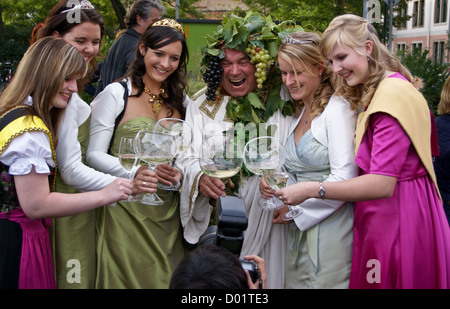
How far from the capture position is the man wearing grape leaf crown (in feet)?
9.49

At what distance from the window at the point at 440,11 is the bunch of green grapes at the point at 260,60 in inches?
1227

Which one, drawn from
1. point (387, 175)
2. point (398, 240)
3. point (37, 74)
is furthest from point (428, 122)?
point (37, 74)

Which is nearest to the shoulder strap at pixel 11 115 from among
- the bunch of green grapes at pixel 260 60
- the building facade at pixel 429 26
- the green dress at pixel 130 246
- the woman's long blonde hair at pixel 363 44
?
the green dress at pixel 130 246

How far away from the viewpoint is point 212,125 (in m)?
2.97

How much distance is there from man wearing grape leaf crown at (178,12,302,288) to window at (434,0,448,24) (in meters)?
31.1

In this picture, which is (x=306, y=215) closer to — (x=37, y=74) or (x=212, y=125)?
(x=212, y=125)

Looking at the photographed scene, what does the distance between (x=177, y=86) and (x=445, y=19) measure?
104ft

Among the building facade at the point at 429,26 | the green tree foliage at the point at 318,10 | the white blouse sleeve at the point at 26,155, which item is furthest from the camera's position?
the building facade at the point at 429,26

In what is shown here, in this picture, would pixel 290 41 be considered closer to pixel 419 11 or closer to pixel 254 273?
pixel 254 273

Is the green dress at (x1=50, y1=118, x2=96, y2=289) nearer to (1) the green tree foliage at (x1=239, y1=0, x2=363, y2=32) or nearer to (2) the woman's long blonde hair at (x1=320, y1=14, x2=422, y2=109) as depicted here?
(2) the woman's long blonde hair at (x1=320, y1=14, x2=422, y2=109)

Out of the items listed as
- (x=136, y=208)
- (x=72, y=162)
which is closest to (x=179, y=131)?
(x=72, y=162)

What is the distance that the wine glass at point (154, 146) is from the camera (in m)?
2.26

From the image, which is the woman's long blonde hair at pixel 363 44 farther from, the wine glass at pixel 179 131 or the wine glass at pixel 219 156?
the wine glass at pixel 179 131

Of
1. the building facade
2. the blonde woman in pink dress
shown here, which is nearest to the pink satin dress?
the blonde woman in pink dress
